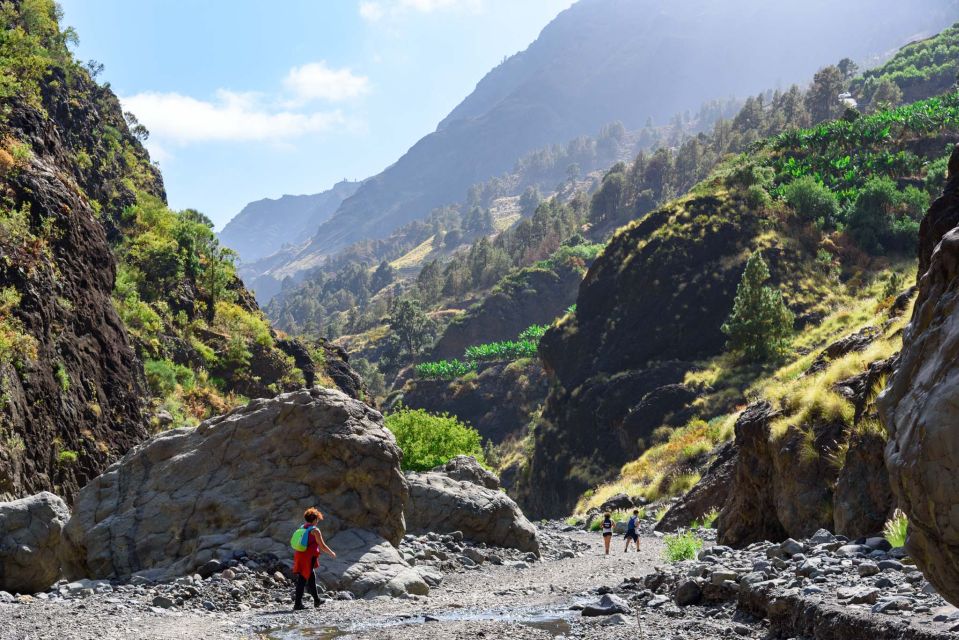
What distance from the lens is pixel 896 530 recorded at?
10273mm

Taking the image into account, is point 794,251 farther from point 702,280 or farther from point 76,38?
point 76,38

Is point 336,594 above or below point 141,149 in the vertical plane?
below

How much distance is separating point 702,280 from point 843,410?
181ft

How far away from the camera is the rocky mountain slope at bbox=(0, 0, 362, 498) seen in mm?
21406

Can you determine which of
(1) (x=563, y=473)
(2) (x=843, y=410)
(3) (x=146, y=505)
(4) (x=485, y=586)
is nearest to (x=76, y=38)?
(1) (x=563, y=473)

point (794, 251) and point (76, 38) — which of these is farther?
point (794, 251)

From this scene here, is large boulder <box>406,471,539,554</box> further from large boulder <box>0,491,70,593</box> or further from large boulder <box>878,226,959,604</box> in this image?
large boulder <box>878,226,959,604</box>

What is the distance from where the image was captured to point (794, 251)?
68.9m

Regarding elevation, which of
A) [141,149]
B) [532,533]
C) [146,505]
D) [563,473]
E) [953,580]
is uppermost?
[141,149]

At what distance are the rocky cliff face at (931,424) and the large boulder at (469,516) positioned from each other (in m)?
20.1

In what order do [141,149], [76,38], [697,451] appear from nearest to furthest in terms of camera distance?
[697,451], [76,38], [141,149]

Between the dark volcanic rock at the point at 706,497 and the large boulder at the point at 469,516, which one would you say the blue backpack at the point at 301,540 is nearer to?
the large boulder at the point at 469,516

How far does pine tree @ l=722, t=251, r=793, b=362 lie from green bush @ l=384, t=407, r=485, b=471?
20932 mm

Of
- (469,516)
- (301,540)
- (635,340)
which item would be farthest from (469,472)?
(635,340)
